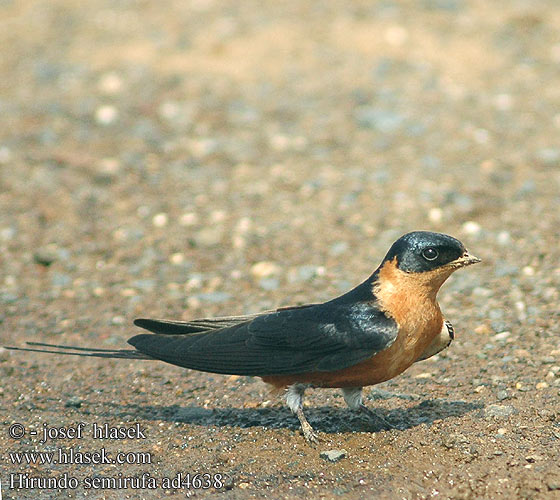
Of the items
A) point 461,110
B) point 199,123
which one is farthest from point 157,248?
point 461,110

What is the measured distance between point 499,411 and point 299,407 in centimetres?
103

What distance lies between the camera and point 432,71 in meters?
9.59

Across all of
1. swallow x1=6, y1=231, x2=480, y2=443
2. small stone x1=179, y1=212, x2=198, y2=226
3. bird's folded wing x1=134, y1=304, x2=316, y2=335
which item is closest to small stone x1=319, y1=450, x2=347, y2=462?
swallow x1=6, y1=231, x2=480, y2=443

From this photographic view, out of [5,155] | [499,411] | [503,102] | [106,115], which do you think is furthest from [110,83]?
[499,411]

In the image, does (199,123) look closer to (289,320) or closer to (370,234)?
(370,234)

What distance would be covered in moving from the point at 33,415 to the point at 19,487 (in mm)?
688

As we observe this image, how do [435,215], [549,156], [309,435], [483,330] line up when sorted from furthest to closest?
[549,156]
[435,215]
[483,330]
[309,435]

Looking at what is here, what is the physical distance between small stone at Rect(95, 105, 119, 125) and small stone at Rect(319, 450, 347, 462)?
5502 mm

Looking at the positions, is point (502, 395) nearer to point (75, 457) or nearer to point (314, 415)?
point (314, 415)

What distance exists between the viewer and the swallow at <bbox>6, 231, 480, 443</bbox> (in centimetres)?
416

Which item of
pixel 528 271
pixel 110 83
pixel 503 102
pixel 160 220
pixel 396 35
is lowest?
pixel 160 220

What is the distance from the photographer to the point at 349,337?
4148 mm

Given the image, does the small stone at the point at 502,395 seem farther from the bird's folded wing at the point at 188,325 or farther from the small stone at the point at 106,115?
the small stone at the point at 106,115

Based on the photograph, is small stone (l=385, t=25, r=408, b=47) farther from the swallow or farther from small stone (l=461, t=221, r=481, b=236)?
the swallow
